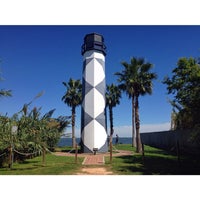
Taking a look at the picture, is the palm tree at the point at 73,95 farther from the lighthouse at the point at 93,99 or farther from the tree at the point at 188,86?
the tree at the point at 188,86

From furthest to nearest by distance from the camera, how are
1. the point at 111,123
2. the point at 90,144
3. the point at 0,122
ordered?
the point at 111,123, the point at 90,144, the point at 0,122

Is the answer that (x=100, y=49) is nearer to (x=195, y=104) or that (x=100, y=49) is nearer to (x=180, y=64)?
(x=180, y=64)

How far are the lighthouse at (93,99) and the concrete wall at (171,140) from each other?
294 inches

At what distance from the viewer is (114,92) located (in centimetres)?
3172

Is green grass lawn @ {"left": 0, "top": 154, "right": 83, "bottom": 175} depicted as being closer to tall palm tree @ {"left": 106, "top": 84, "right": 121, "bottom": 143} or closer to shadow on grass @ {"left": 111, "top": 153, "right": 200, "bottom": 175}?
shadow on grass @ {"left": 111, "top": 153, "right": 200, "bottom": 175}

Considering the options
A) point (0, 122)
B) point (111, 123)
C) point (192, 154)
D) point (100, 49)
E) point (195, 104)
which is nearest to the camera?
point (195, 104)

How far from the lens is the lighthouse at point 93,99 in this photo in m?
19.9

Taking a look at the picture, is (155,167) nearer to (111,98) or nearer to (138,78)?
(138,78)

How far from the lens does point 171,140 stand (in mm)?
21844

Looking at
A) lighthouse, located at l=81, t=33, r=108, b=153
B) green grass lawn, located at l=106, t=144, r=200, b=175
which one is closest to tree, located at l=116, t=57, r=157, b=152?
lighthouse, located at l=81, t=33, r=108, b=153

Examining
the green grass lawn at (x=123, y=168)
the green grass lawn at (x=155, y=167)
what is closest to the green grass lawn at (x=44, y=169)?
the green grass lawn at (x=123, y=168)

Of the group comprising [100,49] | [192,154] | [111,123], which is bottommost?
[192,154]

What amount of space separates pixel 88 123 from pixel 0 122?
28.7 feet

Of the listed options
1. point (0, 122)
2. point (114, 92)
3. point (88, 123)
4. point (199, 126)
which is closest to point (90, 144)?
point (88, 123)
